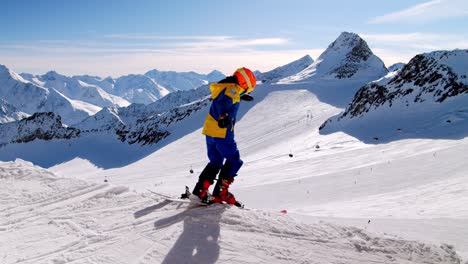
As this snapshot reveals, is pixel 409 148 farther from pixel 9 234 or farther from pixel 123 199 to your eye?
pixel 9 234

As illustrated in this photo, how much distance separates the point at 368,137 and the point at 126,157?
4811cm

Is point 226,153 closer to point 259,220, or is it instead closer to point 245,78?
point 245,78

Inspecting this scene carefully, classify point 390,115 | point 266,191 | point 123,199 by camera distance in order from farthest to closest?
point 390,115, point 266,191, point 123,199

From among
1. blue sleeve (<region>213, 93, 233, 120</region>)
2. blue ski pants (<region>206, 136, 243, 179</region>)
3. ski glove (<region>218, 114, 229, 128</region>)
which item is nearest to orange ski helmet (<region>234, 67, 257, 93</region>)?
blue sleeve (<region>213, 93, 233, 120</region>)

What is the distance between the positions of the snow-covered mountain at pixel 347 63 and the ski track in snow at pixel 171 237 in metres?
65.1

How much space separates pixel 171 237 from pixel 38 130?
102m

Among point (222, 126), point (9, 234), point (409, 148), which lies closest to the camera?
point (9, 234)

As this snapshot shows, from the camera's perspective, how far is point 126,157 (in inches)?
2470

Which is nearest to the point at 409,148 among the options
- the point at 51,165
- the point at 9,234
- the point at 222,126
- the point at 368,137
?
the point at 368,137

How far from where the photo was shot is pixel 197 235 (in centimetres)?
463

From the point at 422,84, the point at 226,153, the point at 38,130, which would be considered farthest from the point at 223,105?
the point at 38,130

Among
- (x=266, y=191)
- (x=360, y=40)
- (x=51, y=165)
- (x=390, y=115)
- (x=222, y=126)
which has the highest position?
(x=360, y=40)

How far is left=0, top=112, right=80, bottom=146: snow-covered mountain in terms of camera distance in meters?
83.5

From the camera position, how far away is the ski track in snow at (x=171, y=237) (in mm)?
4152
